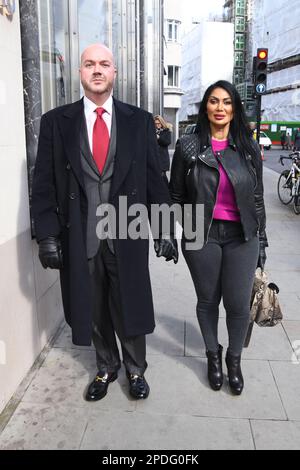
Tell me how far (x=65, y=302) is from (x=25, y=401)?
0.66m

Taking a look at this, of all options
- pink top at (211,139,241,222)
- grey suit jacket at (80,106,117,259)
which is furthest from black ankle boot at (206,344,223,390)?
grey suit jacket at (80,106,117,259)

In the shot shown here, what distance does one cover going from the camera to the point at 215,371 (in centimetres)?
304

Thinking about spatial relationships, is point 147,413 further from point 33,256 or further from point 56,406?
point 33,256

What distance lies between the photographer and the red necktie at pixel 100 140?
2.56m

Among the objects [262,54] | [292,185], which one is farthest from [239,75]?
[292,185]

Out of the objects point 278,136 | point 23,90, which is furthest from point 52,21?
point 278,136

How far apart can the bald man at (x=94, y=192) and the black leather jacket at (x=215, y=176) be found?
171 mm

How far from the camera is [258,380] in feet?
10.3

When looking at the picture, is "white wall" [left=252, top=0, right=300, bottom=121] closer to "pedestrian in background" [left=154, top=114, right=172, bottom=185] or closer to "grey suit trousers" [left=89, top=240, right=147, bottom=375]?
"pedestrian in background" [left=154, top=114, right=172, bottom=185]

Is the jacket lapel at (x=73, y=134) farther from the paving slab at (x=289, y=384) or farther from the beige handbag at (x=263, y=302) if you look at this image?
the paving slab at (x=289, y=384)

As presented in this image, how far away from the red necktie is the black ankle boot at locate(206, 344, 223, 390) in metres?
1.42

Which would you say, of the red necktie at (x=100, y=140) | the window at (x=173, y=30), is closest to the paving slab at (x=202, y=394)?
the red necktie at (x=100, y=140)

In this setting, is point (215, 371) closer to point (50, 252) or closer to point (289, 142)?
point (50, 252)

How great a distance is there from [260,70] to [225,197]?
9.09 meters
